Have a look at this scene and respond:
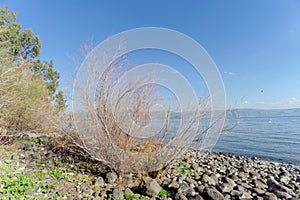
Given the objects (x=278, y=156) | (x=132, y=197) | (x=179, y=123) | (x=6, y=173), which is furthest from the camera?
(x=278, y=156)

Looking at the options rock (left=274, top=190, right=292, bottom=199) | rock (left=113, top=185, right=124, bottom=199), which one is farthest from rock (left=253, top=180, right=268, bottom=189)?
rock (left=113, top=185, right=124, bottom=199)

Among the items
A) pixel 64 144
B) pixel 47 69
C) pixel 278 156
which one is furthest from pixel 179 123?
pixel 47 69

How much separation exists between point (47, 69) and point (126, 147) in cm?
1265

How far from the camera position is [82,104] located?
4324 millimetres

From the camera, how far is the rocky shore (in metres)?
3.48

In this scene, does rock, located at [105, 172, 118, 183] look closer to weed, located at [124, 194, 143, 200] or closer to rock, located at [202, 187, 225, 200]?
weed, located at [124, 194, 143, 200]

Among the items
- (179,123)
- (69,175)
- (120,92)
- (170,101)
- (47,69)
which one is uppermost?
(47,69)

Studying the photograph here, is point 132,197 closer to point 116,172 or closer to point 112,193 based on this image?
point 112,193

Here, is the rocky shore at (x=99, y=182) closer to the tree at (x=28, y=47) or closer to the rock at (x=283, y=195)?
the rock at (x=283, y=195)

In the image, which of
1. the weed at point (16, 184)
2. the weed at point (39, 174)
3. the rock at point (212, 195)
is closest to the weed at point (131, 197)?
the rock at point (212, 195)

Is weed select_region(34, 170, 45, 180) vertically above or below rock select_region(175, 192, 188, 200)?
above

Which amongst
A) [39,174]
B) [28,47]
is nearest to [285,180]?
[39,174]

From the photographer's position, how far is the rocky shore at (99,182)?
11.4 ft

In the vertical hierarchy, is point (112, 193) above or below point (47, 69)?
below
